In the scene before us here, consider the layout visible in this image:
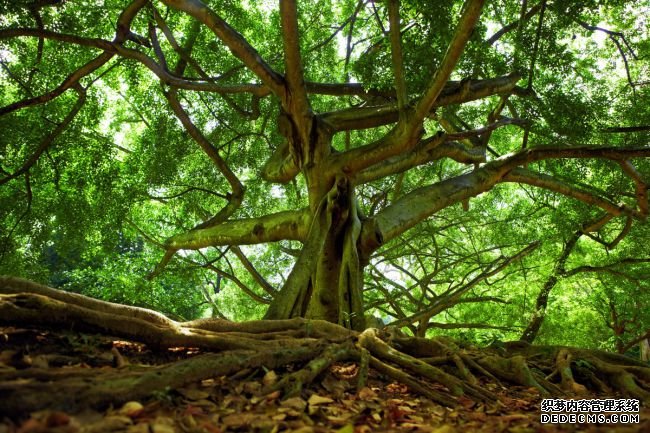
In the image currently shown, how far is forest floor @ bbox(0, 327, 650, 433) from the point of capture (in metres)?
1.50

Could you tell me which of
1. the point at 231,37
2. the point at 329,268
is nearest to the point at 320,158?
the point at 329,268

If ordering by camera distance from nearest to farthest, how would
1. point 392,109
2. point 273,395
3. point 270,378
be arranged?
1. point 273,395
2. point 270,378
3. point 392,109

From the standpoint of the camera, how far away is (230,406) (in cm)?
195

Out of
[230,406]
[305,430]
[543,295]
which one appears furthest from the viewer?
[543,295]

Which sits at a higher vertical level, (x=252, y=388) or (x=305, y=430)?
(x=252, y=388)

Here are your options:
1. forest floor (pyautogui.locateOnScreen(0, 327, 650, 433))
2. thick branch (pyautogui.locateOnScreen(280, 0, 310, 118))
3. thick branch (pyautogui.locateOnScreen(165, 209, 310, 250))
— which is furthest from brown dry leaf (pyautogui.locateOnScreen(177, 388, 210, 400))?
thick branch (pyautogui.locateOnScreen(165, 209, 310, 250))

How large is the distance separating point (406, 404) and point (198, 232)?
186 inches

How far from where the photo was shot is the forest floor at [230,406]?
1.50 metres

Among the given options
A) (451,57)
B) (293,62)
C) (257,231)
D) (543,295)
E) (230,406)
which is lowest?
(230,406)

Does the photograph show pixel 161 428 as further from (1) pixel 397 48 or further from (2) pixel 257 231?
(2) pixel 257 231

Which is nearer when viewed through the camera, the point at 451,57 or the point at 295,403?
the point at 295,403

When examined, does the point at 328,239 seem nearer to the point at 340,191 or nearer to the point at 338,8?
the point at 340,191

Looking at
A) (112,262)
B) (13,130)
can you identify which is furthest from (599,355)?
(112,262)

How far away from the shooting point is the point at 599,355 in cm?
436
